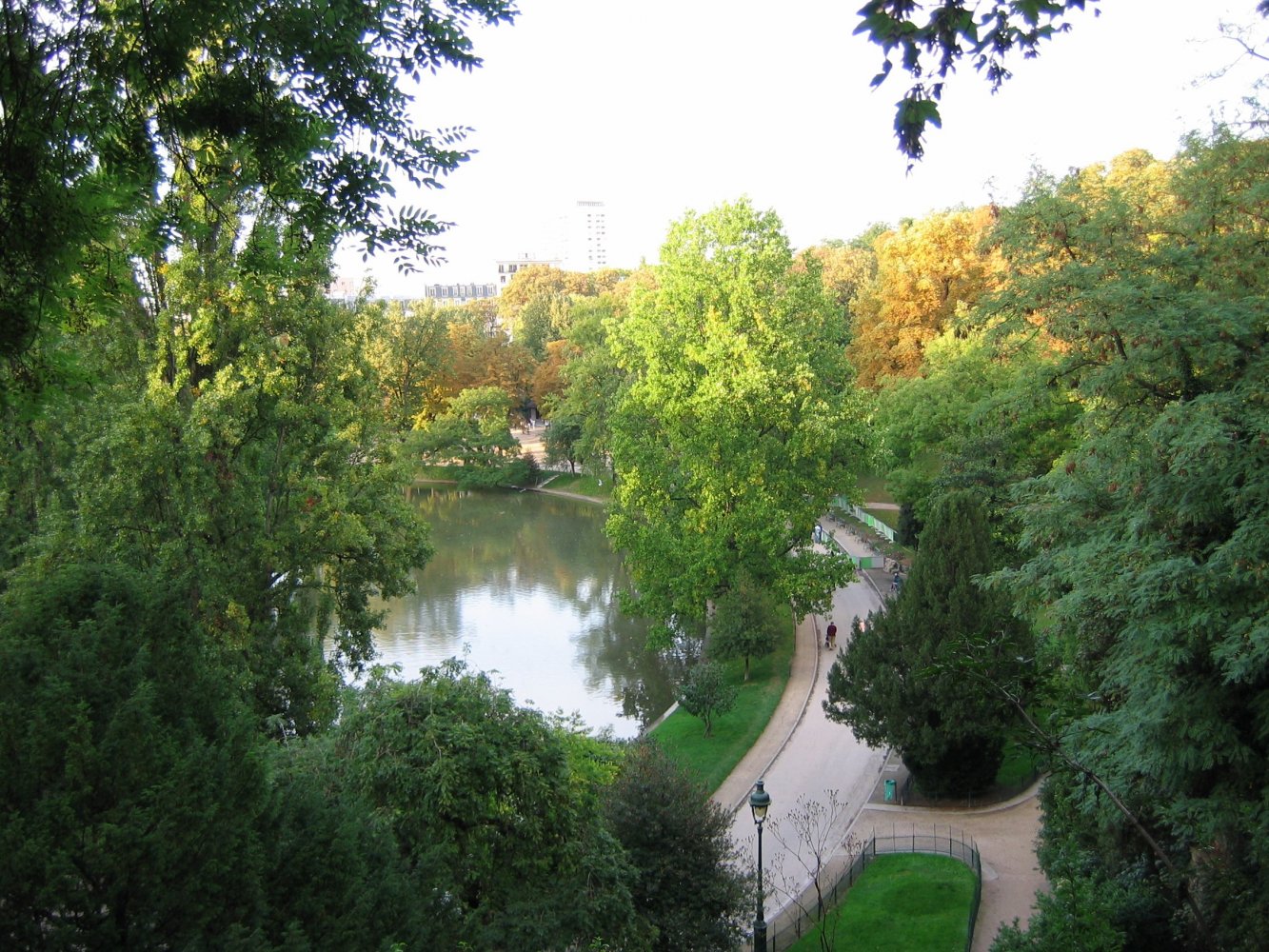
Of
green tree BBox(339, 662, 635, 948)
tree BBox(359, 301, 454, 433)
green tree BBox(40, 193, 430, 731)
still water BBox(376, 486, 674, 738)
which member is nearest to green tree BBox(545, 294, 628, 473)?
still water BBox(376, 486, 674, 738)

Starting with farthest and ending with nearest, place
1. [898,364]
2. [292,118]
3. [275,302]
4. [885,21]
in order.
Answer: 1. [898,364]
2. [275,302]
3. [292,118]
4. [885,21]

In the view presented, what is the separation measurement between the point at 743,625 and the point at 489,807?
12529 millimetres

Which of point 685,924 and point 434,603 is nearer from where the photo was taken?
point 685,924

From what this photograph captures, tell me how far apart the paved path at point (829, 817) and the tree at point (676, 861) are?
98cm

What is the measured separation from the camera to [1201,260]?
10742 mm

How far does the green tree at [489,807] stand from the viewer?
7766 mm

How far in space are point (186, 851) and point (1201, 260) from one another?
1099 cm

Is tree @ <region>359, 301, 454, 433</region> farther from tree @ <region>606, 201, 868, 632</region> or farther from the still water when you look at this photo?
tree @ <region>606, 201, 868, 632</region>

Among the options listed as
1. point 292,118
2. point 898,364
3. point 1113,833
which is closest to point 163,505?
point 292,118

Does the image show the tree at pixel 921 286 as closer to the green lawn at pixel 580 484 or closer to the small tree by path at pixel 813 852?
the green lawn at pixel 580 484

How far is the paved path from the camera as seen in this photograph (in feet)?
42.2

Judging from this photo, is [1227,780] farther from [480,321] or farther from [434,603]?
[480,321]

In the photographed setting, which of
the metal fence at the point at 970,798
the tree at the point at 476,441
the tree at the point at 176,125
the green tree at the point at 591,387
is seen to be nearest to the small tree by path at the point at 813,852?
the metal fence at the point at 970,798

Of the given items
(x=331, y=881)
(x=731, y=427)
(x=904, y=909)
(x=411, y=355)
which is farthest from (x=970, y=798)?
(x=411, y=355)
